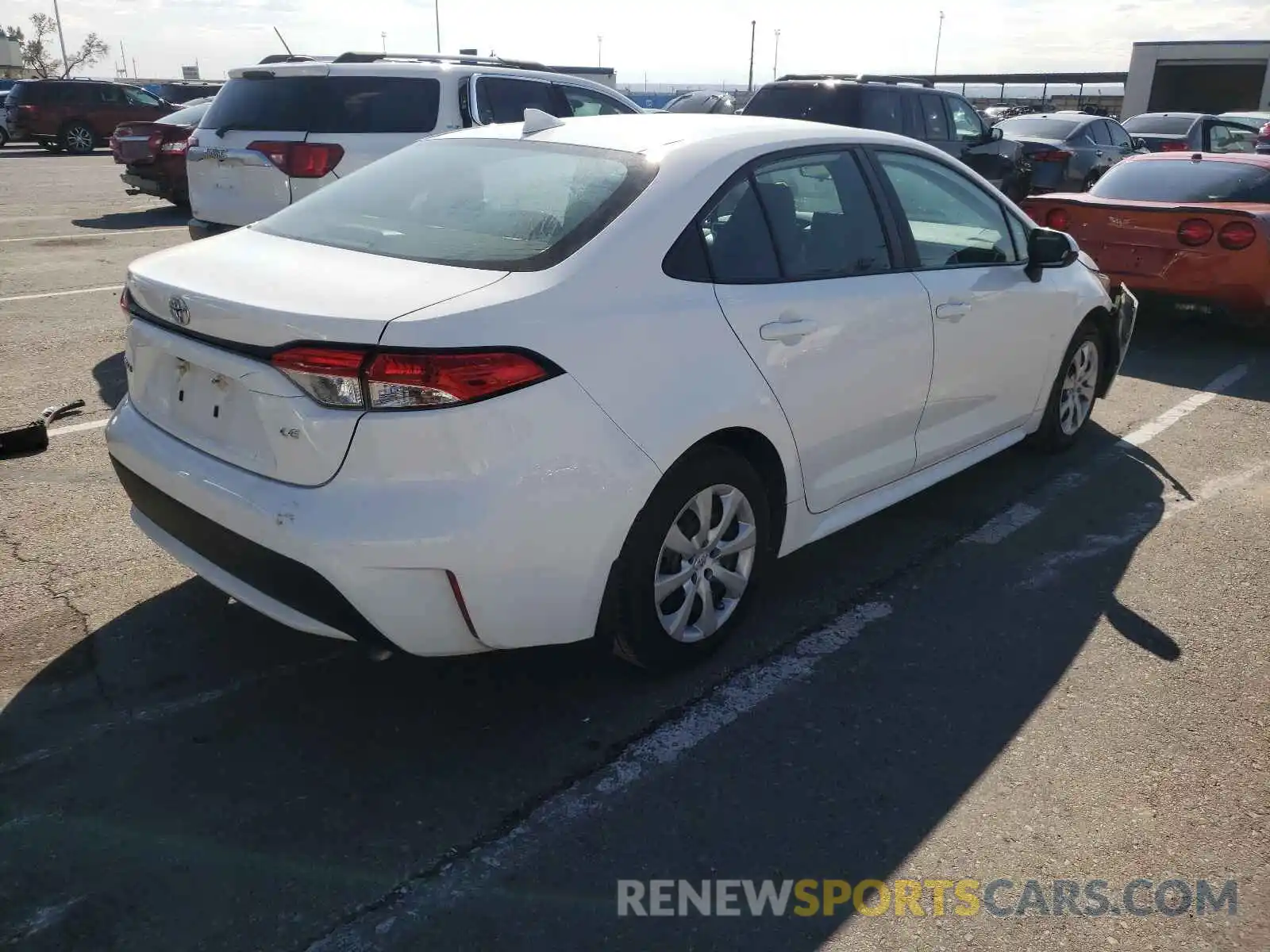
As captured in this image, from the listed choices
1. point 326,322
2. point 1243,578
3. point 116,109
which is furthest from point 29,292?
point 116,109

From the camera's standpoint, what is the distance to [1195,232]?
7816mm

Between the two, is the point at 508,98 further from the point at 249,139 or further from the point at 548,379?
the point at 548,379

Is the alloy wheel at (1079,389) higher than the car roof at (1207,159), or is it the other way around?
the car roof at (1207,159)

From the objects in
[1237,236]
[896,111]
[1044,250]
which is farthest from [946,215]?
[896,111]

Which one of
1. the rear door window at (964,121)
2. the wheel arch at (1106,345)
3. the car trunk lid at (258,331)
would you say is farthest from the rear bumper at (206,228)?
the rear door window at (964,121)

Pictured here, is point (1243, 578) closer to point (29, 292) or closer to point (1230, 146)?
point (29, 292)

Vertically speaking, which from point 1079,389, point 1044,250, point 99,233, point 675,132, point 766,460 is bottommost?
point 99,233

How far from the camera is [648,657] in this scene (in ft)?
10.7

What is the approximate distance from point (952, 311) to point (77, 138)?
1128 inches

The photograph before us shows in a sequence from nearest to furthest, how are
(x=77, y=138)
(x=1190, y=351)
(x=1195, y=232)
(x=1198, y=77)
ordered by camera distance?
(x=1195, y=232), (x=1190, y=351), (x=77, y=138), (x=1198, y=77)

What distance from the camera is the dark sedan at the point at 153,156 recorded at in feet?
46.5

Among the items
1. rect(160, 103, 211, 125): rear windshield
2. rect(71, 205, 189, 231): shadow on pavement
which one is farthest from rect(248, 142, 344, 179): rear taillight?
rect(160, 103, 211, 125): rear windshield

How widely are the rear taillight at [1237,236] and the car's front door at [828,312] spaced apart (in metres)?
4.86

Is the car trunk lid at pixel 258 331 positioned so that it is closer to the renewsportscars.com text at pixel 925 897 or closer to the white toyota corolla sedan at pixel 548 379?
the white toyota corolla sedan at pixel 548 379
